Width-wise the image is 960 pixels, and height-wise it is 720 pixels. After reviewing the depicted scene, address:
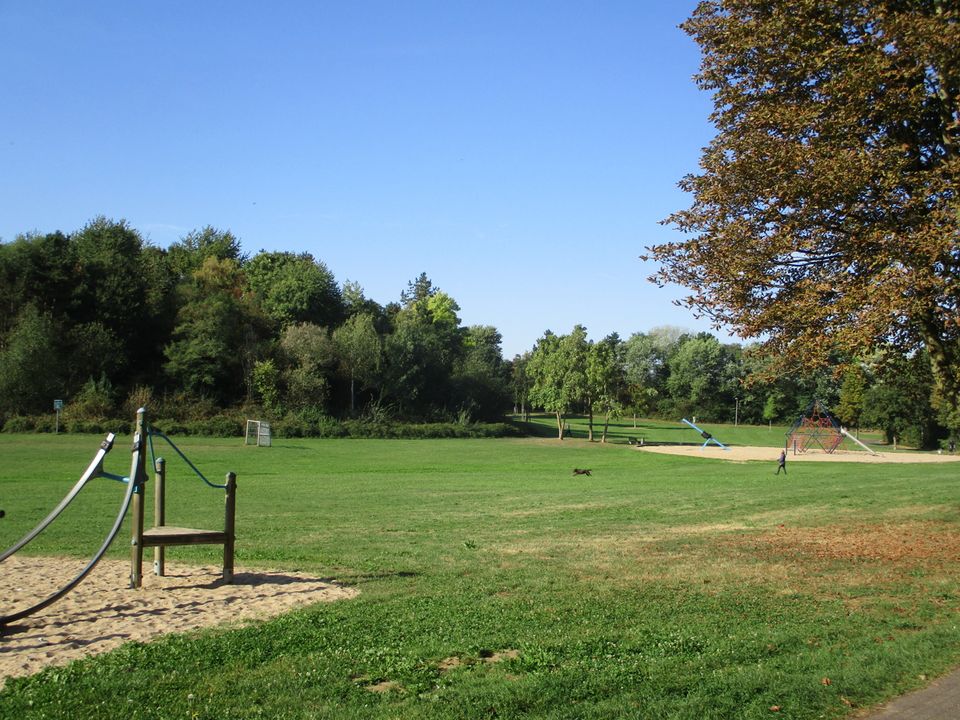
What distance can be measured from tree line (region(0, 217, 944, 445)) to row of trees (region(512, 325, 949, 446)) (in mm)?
281

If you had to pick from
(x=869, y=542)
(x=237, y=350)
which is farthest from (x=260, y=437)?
(x=869, y=542)

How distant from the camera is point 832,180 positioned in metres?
12.2

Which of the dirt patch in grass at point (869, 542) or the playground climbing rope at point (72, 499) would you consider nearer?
the playground climbing rope at point (72, 499)

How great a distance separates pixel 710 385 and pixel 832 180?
105m

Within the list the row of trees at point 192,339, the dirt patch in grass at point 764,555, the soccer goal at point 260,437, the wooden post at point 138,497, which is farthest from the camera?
the row of trees at point 192,339

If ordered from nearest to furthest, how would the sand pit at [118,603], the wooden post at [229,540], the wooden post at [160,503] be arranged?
the sand pit at [118,603]
the wooden post at [229,540]
the wooden post at [160,503]

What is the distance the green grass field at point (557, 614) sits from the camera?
6.01 m

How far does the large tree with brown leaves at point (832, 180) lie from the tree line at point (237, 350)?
4410 cm

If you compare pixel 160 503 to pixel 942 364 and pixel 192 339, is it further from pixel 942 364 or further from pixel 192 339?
pixel 192 339

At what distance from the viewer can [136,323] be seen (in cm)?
6950

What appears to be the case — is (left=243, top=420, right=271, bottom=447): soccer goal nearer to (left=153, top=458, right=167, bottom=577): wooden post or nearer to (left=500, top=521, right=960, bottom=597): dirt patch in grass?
(left=500, top=521, right=960, bottom=597): dirt patch in grass

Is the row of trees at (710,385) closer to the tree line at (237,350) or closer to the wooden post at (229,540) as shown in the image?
the tree line at (237,350)

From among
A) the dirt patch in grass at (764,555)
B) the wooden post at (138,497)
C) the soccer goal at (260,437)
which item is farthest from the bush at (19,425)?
the wooden post at (138,497)

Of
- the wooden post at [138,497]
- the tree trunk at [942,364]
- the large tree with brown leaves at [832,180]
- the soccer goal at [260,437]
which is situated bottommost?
the soccer goal at [260,437]
